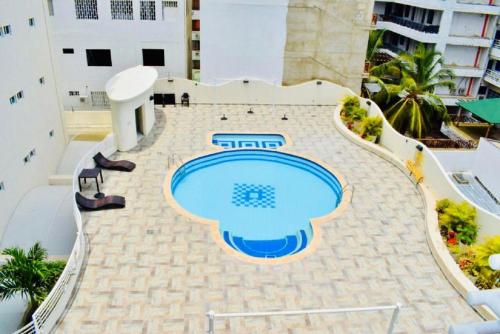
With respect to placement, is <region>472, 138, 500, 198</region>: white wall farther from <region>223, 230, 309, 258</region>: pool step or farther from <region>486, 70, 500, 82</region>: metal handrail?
<region>486, 70, 500, 82</region>: metal handrail

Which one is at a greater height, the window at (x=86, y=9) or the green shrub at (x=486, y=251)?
the window at (x=86, y=9)

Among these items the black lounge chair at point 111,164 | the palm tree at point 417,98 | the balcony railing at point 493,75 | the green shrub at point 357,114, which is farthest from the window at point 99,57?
the balcony railing at point 493,75

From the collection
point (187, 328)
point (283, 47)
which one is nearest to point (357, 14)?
point (283, 47)

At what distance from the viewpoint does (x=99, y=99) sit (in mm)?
28906

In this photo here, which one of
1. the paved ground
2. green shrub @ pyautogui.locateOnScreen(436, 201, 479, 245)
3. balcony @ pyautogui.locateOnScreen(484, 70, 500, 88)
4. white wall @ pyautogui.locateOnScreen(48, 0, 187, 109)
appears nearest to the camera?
the paved ground

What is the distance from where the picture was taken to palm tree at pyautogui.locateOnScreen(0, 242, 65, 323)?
1166cm

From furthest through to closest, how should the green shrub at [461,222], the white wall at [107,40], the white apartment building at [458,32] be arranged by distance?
the white apartment building at [458,32], the white wall at [107,40], the green shrub at [461,222]

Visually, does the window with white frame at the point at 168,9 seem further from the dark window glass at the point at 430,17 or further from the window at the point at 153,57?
the dark window glass at the point at 430,17

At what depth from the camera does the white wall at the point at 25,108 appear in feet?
55.1

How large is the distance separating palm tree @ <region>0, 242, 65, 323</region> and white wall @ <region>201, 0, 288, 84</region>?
2030 centimetres

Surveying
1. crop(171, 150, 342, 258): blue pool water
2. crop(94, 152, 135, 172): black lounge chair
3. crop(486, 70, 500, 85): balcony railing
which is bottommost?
crop(171, 150, 342, 258): blue pool water

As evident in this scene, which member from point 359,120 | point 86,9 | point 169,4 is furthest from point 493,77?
point 86,9

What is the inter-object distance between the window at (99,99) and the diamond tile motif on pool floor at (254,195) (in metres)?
13.1

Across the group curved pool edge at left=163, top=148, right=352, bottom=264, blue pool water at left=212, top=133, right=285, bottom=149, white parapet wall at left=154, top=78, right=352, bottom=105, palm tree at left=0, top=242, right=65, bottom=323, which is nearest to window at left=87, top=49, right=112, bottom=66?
white parapet wall at left=154, top=78, right=352, bottom=105
